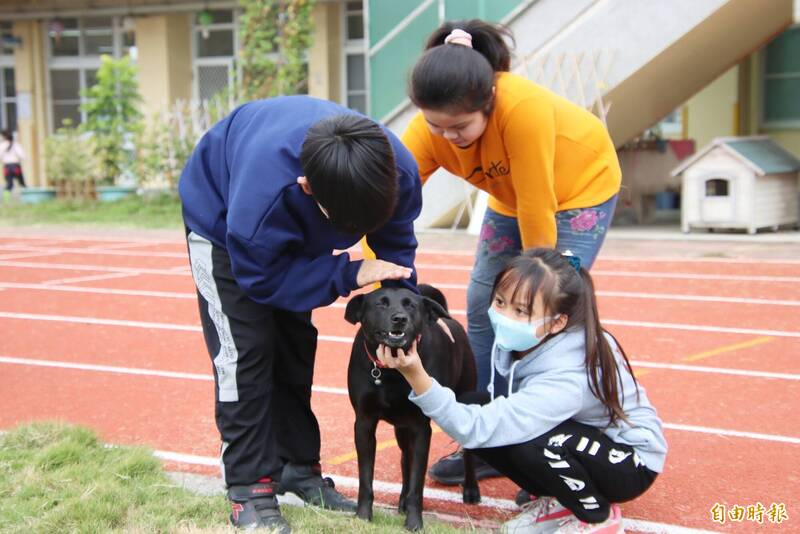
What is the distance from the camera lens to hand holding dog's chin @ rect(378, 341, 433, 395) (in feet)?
10.5

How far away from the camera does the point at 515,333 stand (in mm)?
3424

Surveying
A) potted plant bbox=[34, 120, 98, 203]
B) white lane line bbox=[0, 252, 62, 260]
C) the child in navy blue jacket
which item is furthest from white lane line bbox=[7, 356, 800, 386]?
potted plant bbox=[34, 120, 98, 203]

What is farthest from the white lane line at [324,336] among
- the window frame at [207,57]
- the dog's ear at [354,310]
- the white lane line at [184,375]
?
the window frame at [207,57]

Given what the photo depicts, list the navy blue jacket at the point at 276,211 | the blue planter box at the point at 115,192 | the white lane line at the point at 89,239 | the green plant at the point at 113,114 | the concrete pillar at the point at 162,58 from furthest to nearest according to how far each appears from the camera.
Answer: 1. the concrete pillar at the point at 162,58
2. the blue planter box at the point at 115,192
3. the green plant at the point at 113,114
4. the white lane line at the point at 89,239
5. the navy blue jacket at the point at 276,211

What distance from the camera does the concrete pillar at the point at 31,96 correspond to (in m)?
23.2

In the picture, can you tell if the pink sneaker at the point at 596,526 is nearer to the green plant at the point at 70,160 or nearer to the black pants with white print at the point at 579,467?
the black pants with white print at the point at 579,467

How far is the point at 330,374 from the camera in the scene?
241 inches

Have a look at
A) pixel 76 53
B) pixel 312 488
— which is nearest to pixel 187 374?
pixel 312 488

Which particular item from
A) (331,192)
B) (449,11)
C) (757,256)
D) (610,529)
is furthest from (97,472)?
(449,11)

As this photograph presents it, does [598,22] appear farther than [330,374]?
Yes

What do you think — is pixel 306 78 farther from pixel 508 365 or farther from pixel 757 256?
pixel 508 365

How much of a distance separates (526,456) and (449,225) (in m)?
11.4

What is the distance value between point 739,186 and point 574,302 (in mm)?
10012

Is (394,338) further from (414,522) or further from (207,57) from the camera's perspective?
(207,57)
